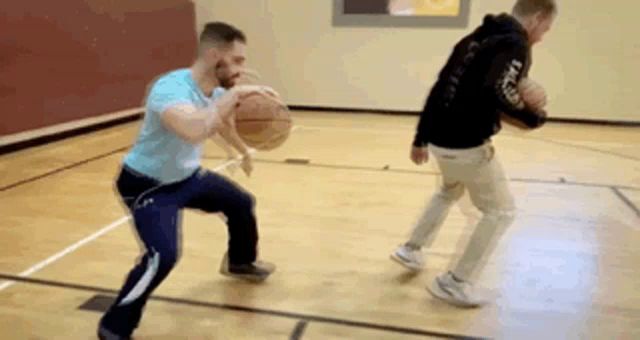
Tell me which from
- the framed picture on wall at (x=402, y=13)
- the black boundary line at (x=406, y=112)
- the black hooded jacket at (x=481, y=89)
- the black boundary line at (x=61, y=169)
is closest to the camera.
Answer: the black hooded jacket at (x=481, y=89)

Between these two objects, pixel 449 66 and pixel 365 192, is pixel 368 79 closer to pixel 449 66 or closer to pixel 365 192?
pixel 365 192

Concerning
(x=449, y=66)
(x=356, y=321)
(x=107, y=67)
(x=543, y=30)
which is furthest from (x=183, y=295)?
(x=107, y=67)

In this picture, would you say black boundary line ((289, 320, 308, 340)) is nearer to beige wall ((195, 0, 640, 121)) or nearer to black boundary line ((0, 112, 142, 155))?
black boundary line ((0, 112, 142, 155))

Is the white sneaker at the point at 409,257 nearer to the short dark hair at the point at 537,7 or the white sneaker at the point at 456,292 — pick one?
the white sneaker at the point at 456,292

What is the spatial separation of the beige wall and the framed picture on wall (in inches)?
3.6

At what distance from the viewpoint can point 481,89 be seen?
2.34 metres

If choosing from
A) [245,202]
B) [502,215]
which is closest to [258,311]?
[245,202]

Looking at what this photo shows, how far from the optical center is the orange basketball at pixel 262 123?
2529 millimetres

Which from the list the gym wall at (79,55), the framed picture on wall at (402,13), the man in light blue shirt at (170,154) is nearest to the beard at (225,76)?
the man in light blue shirt at (170,154)

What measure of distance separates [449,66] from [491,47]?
0.22m

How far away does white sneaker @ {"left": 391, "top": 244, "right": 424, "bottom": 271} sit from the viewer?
115 inches

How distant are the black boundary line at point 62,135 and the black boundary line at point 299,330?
4191 mm

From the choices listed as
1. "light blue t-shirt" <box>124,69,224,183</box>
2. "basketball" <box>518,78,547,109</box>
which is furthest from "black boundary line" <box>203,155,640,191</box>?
"light blue t-shirt" <box>124,69,224,183</box>

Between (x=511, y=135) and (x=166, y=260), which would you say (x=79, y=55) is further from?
(x=166, y=260)
